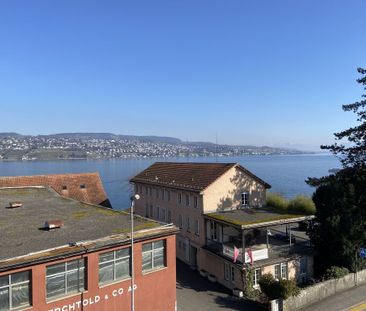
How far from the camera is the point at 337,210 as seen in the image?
2912 centimetres

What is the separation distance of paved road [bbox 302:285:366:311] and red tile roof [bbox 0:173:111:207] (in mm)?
25924

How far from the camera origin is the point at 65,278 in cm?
1692

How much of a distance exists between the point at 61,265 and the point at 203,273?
58.4 ft

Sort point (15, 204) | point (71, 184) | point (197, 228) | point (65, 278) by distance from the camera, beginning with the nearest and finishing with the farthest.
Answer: point (65, 278), point (15, 204), point (197, 228), point (71, 184)

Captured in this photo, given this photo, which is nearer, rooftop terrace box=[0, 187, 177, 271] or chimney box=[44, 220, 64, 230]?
rooftop terrace box=[0, 187, 177, 271]

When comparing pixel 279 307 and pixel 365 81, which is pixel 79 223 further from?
pixel 365 81

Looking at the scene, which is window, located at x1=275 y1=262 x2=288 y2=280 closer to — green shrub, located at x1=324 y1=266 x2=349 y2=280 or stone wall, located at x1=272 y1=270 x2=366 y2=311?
green shrub, located at x1=324 y1=266 x2=349 y2=280

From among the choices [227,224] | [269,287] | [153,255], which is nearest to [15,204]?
[153,255]

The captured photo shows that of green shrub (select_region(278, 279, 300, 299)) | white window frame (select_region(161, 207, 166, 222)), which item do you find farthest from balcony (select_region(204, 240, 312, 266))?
white window frame (select_region(161, 207, 166, 222))

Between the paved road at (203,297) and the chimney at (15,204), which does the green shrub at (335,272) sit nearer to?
the paved road at (203,297)

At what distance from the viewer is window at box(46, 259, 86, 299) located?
16516 millimetres

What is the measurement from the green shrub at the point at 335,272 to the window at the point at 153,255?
47.7ft

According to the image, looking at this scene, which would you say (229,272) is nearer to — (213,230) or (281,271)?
(281,271)

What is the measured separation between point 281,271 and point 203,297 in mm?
6643
